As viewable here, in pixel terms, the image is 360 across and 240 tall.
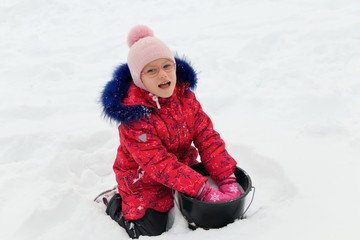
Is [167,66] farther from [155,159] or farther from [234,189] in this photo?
[234,189]

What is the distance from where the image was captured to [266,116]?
8.95 ft

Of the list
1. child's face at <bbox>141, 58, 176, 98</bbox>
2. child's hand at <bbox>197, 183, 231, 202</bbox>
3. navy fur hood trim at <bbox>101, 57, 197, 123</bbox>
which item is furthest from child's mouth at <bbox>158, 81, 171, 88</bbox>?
child's hand at <bbox>197, 183, 231, 202</bbox>

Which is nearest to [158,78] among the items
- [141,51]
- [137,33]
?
[141,51]

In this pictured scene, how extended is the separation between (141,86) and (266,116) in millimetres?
1435

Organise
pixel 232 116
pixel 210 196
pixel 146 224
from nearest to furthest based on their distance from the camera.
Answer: pixel 210 196, pixel 146 224, pixel 232 116

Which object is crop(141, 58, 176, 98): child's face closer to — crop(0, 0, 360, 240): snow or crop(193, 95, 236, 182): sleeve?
crop(193, 95, 236, 182): sleeve

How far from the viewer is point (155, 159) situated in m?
1.59

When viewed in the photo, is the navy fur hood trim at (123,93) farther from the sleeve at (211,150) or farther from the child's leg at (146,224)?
the child's leg at (146,224)

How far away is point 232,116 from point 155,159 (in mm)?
1391

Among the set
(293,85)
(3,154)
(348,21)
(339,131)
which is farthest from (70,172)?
(348,21)

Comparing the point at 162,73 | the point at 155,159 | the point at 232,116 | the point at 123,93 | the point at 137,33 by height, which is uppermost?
the point at 137,33

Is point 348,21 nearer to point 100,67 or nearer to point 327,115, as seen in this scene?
point 327,115

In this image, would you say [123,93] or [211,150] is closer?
[123,93]

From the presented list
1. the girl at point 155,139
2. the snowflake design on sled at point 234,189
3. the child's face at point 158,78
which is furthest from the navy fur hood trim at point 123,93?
the snowflake design on sled at point 234,189
